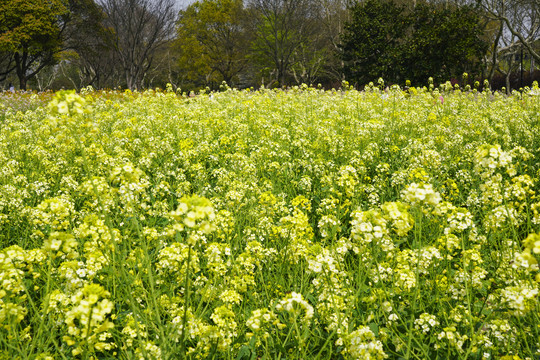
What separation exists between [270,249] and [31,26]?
1252 inches

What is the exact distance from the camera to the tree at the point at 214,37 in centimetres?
3916

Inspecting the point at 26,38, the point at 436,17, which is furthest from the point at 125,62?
the point at 436,17

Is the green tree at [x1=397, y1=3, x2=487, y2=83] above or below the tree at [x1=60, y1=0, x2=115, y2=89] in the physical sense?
below

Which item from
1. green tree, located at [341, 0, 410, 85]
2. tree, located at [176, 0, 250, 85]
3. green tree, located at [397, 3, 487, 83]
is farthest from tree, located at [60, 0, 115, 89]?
green tree, located at [397, 3, 487, 83]

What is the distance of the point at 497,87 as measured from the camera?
32.4m

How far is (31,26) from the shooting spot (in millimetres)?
26266

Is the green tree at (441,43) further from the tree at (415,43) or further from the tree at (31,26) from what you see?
the tree at (31,26)

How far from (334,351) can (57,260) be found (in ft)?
9.07

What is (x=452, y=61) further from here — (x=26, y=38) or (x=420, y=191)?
(x=26, y=38)

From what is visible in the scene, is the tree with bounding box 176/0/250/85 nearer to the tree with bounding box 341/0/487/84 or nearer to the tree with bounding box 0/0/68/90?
the tree with bounding box 0/0/68/90

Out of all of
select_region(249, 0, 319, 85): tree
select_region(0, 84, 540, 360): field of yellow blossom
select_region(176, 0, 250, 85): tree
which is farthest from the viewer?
select_region(176, 0, 250, 85): tree

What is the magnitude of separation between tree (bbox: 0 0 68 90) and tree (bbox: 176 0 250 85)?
13.7 metres

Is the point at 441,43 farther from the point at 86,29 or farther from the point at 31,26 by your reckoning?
the point at 86,29

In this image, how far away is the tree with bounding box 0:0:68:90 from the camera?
84.1ft
